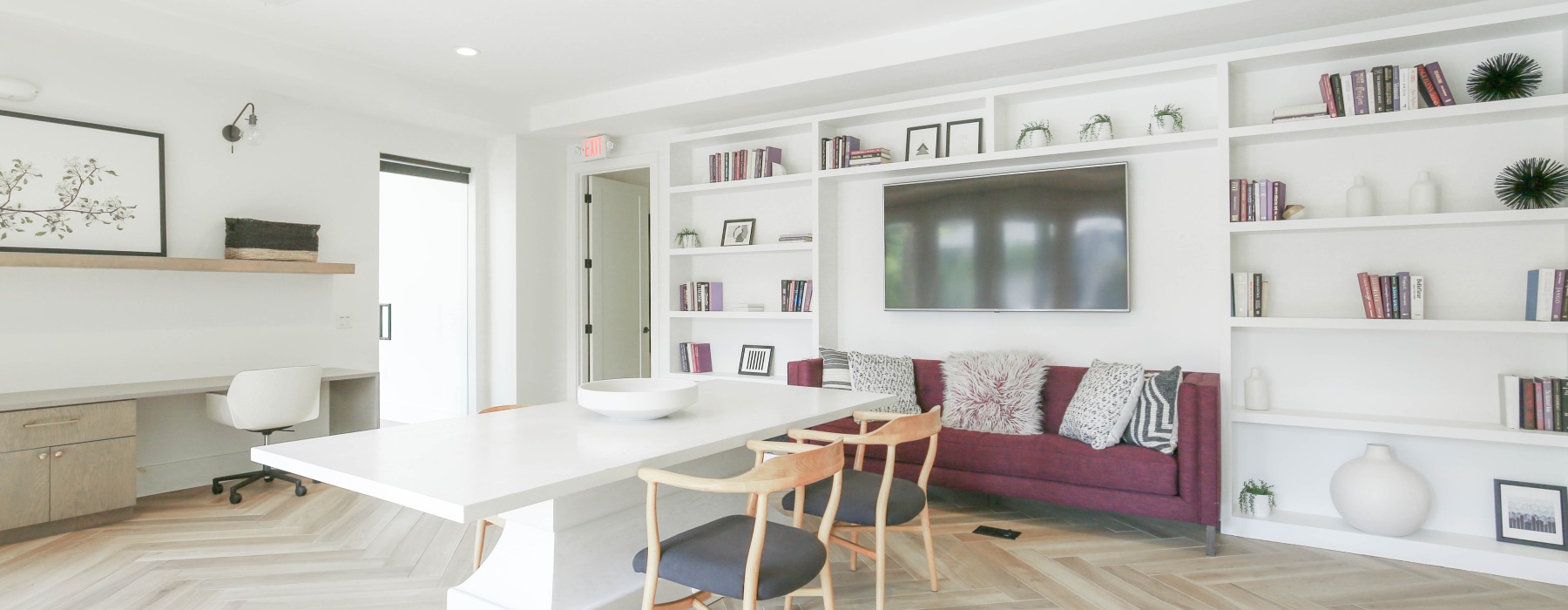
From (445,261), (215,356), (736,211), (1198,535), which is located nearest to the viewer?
(1198,535)

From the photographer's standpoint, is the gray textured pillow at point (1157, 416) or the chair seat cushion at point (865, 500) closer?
the chair seat cushion at point (865, 500)

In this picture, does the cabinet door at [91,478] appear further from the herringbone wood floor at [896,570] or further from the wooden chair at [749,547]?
the wooden chair at [749,547]

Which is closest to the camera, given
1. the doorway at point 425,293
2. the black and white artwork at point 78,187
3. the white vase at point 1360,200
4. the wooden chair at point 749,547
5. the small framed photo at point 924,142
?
the wooden chair at point 749,547

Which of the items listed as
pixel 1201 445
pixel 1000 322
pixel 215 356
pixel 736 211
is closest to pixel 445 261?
pixel 215 356

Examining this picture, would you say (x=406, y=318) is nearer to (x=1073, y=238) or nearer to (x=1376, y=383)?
(x=1073, y=238)

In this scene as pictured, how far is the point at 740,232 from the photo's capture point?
5.40 metres

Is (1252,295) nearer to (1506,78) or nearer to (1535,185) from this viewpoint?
(1535,185)

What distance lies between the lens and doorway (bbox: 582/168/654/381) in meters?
6.25

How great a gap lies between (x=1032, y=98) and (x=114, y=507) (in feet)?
16.4

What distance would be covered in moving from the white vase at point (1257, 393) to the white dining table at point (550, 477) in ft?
7.06

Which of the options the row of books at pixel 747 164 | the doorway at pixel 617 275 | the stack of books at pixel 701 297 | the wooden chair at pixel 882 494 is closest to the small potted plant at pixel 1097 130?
the row of books at pixel 747 164

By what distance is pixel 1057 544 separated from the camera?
3.38m

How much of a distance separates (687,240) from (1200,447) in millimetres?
3438

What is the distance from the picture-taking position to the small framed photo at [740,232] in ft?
17.6
